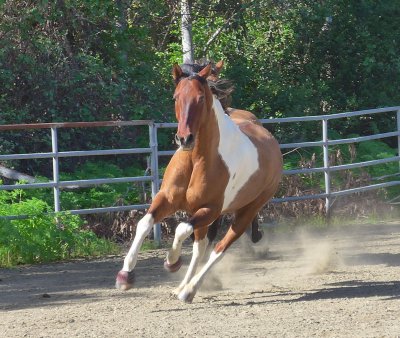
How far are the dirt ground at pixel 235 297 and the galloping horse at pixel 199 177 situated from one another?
15.4 inches

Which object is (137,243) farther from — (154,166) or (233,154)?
(154,166)

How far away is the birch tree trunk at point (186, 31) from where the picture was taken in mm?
14805

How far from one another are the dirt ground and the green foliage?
0.83ft

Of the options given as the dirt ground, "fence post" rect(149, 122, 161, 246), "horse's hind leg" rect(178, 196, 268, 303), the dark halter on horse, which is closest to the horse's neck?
the dark halter on horse

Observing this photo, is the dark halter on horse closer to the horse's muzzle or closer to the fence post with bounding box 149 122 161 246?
the horse's muzzle

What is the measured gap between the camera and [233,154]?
309 inches

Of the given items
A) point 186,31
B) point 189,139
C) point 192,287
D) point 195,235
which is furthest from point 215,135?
point 186,31

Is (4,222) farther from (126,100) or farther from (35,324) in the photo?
(126,100)

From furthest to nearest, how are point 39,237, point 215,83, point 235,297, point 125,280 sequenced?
1. point 39,237
2. point 215,83
3. point 235,297
4. point 125,280

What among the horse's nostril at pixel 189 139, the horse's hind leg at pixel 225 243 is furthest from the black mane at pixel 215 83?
the horse's hind leg at pixel 225 243

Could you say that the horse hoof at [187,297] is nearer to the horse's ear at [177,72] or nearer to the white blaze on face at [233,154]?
the white blaze on face at [233,154]

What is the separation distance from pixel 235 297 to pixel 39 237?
2.79 metres

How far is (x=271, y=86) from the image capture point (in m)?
15.3

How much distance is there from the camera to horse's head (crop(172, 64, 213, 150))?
703 cm
